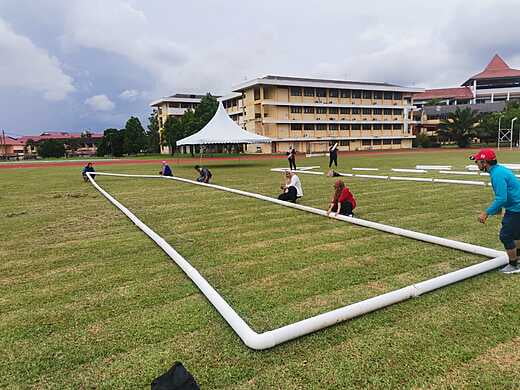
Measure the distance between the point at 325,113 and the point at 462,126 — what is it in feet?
68.0

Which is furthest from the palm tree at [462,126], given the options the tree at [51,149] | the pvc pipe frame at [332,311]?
the tree at [51,149]

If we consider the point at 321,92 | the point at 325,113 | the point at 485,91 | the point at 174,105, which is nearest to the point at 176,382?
the point at 325,113

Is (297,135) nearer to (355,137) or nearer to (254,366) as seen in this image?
(355,137)

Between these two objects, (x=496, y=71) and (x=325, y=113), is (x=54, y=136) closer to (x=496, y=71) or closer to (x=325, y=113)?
(x=325, y=113)

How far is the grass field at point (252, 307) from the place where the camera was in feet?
8.45

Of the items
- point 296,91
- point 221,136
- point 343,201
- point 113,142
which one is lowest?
point 343,201

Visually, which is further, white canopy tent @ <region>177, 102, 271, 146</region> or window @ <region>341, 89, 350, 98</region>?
window @ <region>341, 89, 350, 98</region>

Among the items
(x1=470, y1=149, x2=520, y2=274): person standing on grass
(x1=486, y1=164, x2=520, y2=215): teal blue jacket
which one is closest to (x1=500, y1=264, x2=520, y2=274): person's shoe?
(x1=470, y1=149, x2=520, y2=274): person standing on grass

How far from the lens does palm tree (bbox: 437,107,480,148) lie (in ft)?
172

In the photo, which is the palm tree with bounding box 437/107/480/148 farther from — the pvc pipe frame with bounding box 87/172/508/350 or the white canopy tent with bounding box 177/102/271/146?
the pvc pipe frame with bounding box 87/172/508/350

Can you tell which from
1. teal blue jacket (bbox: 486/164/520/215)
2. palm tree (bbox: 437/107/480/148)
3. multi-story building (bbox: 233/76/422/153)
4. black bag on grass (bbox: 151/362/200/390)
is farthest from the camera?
palm tree (bbox: 437/107/480/148)

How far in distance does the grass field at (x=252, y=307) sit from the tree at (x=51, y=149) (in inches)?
2154

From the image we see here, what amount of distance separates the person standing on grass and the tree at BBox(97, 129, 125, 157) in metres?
53.9

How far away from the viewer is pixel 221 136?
78.1ft
